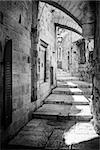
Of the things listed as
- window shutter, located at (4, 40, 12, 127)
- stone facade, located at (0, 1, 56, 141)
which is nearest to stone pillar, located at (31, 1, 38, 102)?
stone facade, located at (0, 1, 56, 141)

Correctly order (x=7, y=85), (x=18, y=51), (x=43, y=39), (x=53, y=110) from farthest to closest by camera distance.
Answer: (x=43, y=39) < (x=53, y=110) < (x=18, y=51) < (x=7, y=85)

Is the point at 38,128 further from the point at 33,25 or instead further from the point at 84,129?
the point at 33,25

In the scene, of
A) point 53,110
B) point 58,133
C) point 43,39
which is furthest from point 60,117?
point 43,39

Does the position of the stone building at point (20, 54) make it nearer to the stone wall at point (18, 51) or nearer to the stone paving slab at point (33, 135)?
the stone wall at point (18, 51)

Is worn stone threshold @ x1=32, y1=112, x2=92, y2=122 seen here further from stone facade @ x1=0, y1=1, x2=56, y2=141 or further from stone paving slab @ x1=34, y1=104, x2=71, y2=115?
stone facade @ x1=0, y1=1, x2=56, y2=141

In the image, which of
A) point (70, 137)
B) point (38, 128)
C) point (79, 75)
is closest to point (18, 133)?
point (38, 128)

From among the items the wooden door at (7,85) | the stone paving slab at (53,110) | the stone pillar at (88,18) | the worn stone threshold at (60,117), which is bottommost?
the worn stone threshold at (60,117)

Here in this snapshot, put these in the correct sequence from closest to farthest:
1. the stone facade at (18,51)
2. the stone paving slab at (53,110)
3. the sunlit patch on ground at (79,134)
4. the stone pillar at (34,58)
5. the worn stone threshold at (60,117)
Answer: the stone facade at (18,51)
the sunlit patch on ground at (79,134)
the worn stone threshold at (60,117)
the stone paving slab at (53,110)
the stone pillar at (34,58)

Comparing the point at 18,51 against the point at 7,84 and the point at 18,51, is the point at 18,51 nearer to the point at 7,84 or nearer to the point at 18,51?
the point at 18,51

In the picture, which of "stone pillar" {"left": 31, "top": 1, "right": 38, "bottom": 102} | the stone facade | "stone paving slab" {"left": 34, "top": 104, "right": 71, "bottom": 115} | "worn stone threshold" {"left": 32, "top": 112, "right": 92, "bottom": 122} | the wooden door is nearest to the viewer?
the wooden door

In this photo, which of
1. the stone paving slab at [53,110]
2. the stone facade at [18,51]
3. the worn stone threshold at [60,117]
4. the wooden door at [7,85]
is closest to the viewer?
the wooden door at [7,85]

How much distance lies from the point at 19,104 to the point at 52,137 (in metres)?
1.05

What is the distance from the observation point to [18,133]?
350 cm

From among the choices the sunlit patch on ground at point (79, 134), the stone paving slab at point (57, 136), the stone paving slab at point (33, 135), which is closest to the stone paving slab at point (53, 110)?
the stone paving slab at point (57, 136)
